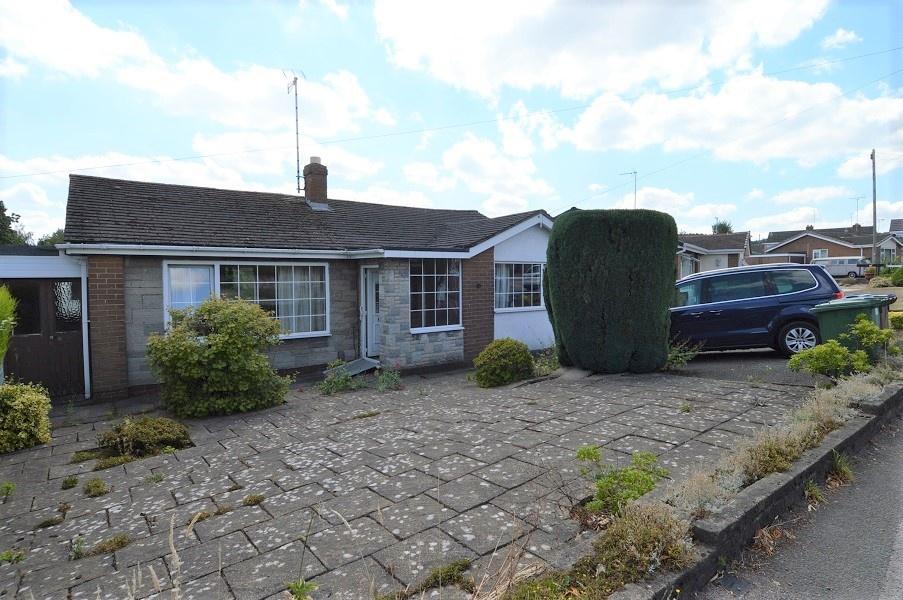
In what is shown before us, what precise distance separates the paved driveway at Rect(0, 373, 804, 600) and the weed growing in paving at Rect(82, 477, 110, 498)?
6cm

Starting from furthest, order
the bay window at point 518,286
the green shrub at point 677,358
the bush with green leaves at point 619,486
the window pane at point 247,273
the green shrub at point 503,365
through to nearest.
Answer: the bay window at point 518,286
the window pane at point 247,273
the green shrub at point 503,365
the green shrub at point 677,358
the bush with green leaves at point 619,486

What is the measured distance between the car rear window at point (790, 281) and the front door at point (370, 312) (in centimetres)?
792

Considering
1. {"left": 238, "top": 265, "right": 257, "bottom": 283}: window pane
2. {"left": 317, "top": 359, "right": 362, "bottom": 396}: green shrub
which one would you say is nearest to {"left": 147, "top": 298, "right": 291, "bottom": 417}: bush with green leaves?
{"left": 317, "top": 359, "right": 362, "bottom": 396}: green shrub

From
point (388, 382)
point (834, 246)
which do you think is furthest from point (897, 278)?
point (388, 382)

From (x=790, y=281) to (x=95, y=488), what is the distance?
1092cm

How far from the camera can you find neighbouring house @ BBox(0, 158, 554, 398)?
8383 millimetres

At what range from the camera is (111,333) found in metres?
8.36

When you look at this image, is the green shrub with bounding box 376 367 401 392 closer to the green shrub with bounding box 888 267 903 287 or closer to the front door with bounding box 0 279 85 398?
the front door with bounding box 0 279 85 398

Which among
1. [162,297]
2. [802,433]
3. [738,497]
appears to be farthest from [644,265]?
[162,297]

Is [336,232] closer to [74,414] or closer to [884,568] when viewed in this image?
[74,414]

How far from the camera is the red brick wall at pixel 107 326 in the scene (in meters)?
8.19

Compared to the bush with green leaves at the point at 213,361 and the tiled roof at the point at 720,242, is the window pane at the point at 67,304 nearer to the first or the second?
the bush with green leaves at the point at 213,361

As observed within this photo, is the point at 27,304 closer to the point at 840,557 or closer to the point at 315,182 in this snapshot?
the point at 315,182

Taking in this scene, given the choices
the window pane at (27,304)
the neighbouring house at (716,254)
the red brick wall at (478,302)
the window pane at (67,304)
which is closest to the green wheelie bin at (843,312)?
the red brick wall at (478,302)
